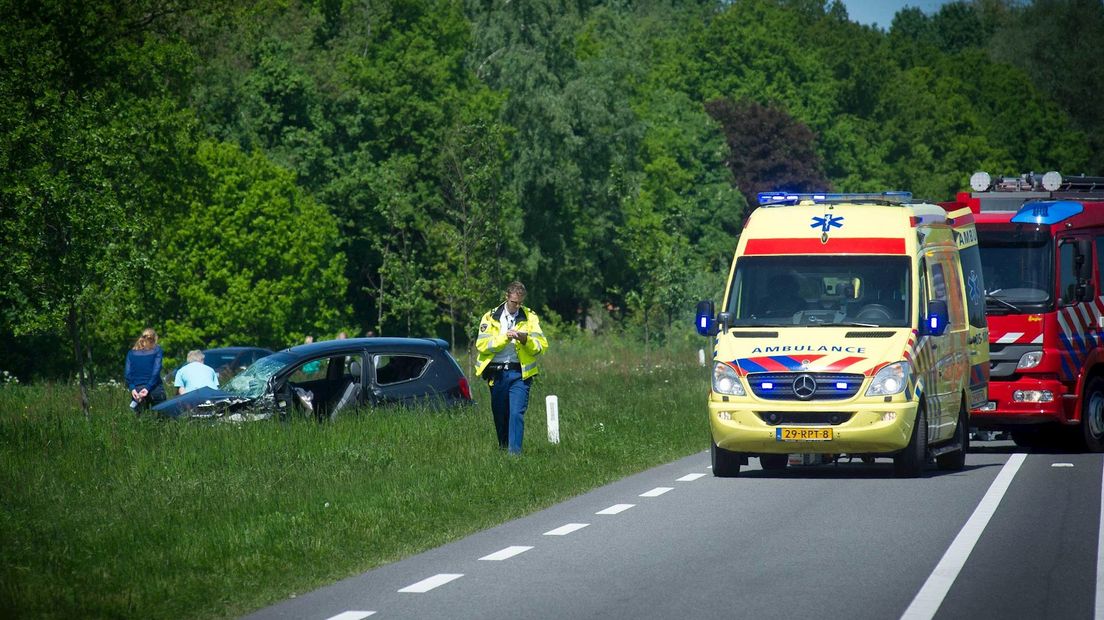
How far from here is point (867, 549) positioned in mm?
12070

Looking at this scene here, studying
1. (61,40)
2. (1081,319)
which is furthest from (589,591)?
(61,40)

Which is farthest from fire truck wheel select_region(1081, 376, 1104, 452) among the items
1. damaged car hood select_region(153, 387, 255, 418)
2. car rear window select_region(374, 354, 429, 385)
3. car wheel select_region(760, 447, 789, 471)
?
damaged car hood select_region(153, 387, 255, 418)

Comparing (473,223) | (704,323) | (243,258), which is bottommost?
(704,323)

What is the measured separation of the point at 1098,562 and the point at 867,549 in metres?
1.50

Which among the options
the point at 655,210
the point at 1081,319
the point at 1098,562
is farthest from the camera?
the point at 655,210

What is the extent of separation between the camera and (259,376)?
21188 millimetres

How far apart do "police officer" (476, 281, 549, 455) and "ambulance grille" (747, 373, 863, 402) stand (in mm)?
2763

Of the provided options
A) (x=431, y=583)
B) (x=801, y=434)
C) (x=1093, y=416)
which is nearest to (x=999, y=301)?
(x=1093, y=416)

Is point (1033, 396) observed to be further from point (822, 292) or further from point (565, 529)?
point (565, 529)

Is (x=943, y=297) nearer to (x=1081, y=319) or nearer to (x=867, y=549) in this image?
(x=1081, y=319)

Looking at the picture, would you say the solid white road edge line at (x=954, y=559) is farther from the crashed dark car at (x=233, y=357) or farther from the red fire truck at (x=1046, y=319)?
the crashed dark car at (x=233, y=357)

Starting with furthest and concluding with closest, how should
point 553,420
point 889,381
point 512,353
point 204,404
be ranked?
point 204,404, point 553,420, point 512,353, point 889,381

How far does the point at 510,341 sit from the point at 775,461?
304cm

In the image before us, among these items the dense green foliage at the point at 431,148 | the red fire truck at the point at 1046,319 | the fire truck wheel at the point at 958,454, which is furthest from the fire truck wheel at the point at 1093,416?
the dense green foliage at the point at 431,148
